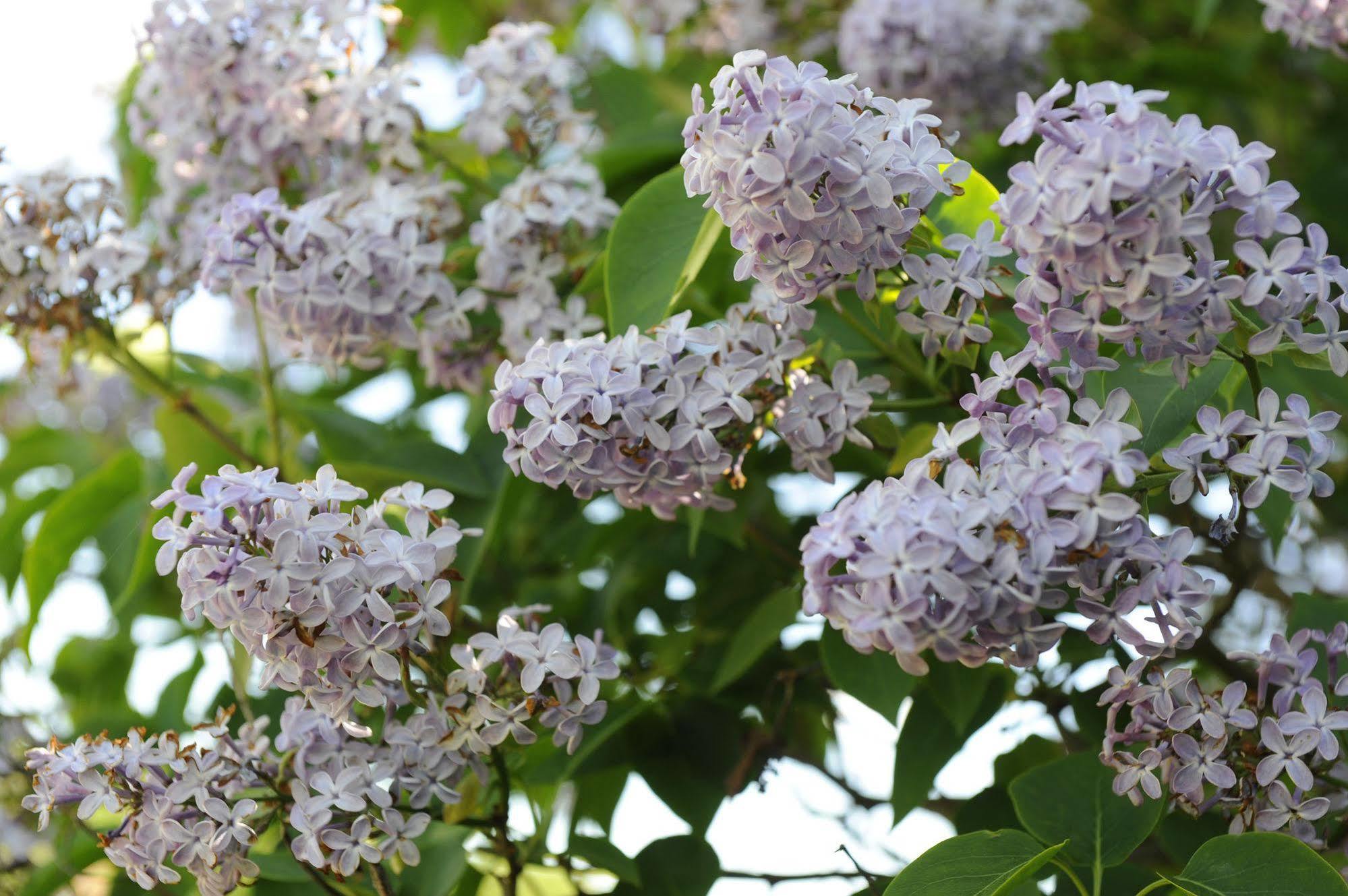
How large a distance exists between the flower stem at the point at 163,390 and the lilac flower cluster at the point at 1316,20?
132 cm

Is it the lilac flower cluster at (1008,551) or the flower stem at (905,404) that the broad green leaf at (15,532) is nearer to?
the flower stem at (905,404)

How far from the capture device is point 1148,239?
0.81 meters

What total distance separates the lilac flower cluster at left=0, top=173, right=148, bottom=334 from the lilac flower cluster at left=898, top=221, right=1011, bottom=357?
3.13 ft

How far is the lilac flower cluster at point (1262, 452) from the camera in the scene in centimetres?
89

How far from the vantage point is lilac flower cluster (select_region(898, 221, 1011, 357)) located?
0.99 meters

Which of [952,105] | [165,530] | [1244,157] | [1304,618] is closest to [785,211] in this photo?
[1244,157]

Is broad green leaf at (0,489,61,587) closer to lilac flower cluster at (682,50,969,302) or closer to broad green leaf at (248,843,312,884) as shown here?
broad green leaf at (248,843,312,884)

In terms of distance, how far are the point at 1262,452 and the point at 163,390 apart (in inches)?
51.8

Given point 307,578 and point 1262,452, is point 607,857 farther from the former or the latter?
point 1262,452

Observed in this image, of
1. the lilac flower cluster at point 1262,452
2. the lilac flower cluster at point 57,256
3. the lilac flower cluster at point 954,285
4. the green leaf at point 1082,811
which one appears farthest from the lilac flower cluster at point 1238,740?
the lilac flower cluster at point 57,256

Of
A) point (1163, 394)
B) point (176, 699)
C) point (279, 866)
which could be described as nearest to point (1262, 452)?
point (1163, 394)

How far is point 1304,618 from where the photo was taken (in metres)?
1.12

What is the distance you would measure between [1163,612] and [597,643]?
47cm

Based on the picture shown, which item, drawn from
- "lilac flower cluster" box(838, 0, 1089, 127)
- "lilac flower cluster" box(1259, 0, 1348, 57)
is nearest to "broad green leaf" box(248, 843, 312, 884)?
"lilac flower cluster" box(838, 0, 1089, 127)
